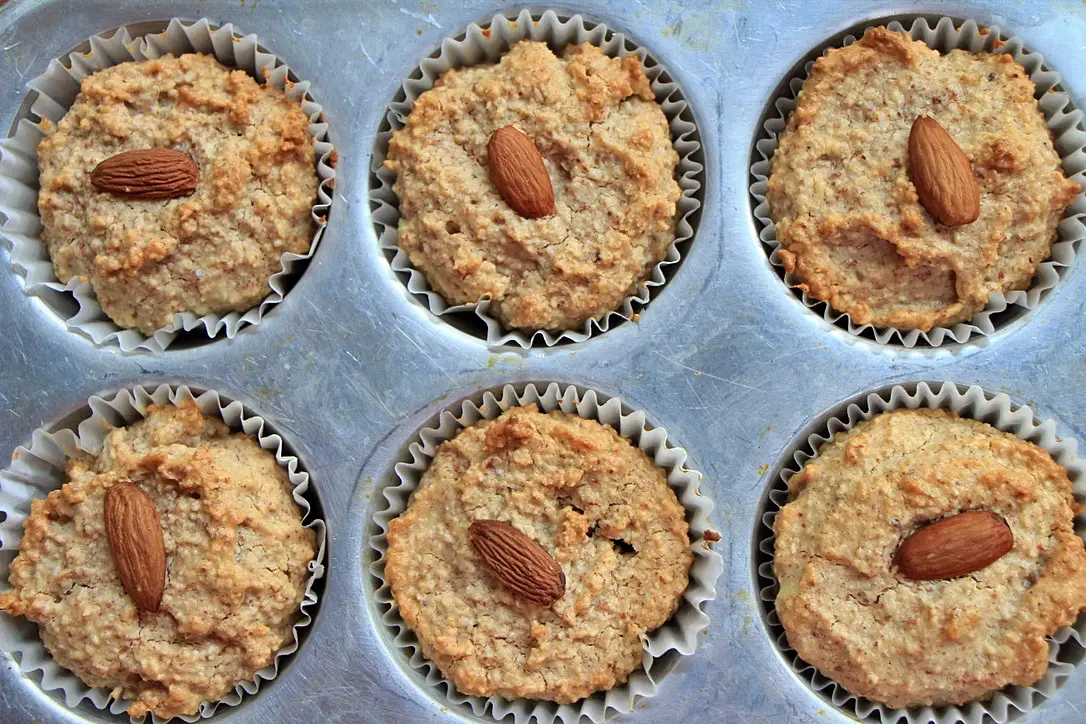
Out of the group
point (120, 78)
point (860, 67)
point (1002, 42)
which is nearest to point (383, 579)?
point (120, 78)

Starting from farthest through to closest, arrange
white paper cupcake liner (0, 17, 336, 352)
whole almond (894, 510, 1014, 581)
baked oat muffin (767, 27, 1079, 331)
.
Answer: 1. white paper cupcake liner (0, 17, 336, 352)
2. baked oat muffin (767, 27, 1079, 331)
3. whole almond (894, 510, 1014, 581)

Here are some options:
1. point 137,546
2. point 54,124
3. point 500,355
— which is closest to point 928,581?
point 500,355

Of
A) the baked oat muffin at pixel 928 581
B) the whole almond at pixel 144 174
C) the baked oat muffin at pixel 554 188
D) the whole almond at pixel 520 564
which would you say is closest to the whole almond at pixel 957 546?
the baked oat muffin at pixel 928 581

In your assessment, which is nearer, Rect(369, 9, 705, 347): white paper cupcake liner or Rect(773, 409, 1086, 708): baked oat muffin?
Rect(773, 409, 1086, 708): baked oat muffin

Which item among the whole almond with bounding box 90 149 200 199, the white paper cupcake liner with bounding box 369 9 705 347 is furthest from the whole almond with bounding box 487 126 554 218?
the whole almond with bounding box 90 149 200 199

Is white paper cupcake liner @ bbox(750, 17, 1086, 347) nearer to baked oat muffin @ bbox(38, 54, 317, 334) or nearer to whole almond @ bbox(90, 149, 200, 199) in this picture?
baked oat muffin @ bbox(38, 54, 317, 334)

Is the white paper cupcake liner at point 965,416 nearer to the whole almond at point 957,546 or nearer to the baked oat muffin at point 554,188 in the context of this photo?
the whole almond at point 957,546

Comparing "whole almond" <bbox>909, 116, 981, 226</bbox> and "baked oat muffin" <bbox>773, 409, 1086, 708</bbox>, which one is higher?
"whole almond" <bbox>909, 116, 981, 226</bbox>
